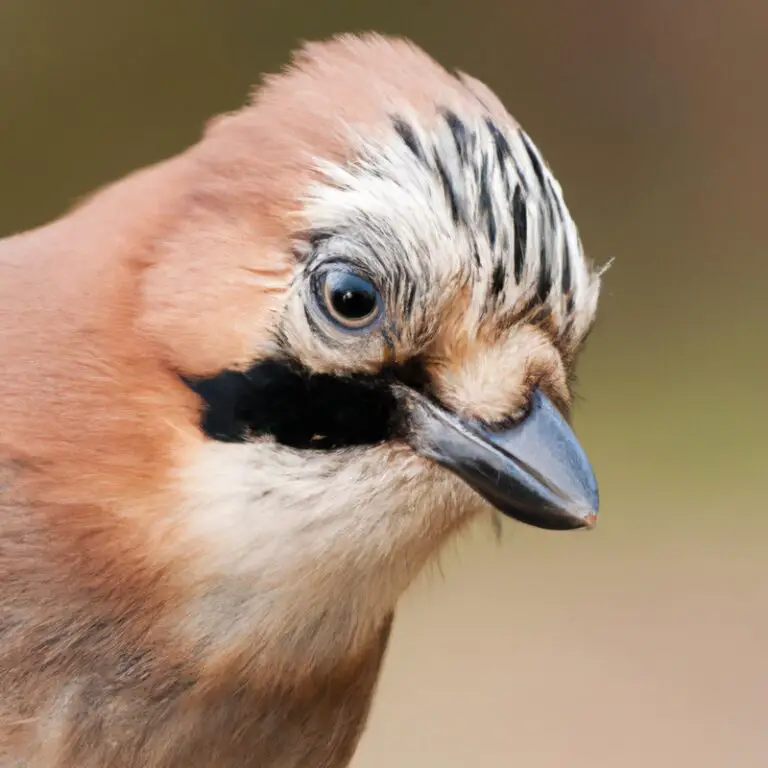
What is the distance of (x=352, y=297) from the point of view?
41.9 inches

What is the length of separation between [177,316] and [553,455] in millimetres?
392

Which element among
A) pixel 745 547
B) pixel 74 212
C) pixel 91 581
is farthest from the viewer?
pixel 745 547

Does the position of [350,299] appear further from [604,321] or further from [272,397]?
[604,321]

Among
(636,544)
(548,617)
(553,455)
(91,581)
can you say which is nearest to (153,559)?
(91,581)

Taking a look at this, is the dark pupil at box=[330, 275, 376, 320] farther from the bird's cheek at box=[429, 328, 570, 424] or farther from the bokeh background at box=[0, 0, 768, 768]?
the bokeh background at box=[0, 0, 768, 768]

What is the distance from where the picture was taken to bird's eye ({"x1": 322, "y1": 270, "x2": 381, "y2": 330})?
1.06m

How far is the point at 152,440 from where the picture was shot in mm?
1138

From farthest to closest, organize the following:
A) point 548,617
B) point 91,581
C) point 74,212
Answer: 1. point 548,617
2. point 74,212
3. point 91,581

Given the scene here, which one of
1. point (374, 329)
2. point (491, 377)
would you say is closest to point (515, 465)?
point (491, 377)

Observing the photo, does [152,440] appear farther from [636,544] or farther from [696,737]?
[636,544]

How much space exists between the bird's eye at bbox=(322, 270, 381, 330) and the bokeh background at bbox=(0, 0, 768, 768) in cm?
241

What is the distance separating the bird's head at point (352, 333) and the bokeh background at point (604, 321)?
2.30 metres

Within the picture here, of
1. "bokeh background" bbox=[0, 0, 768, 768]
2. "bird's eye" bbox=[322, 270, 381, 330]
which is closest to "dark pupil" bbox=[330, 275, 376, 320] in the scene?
"bird's eye" bbox=[322, 270, 381, 330]

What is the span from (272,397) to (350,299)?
0.12 m
